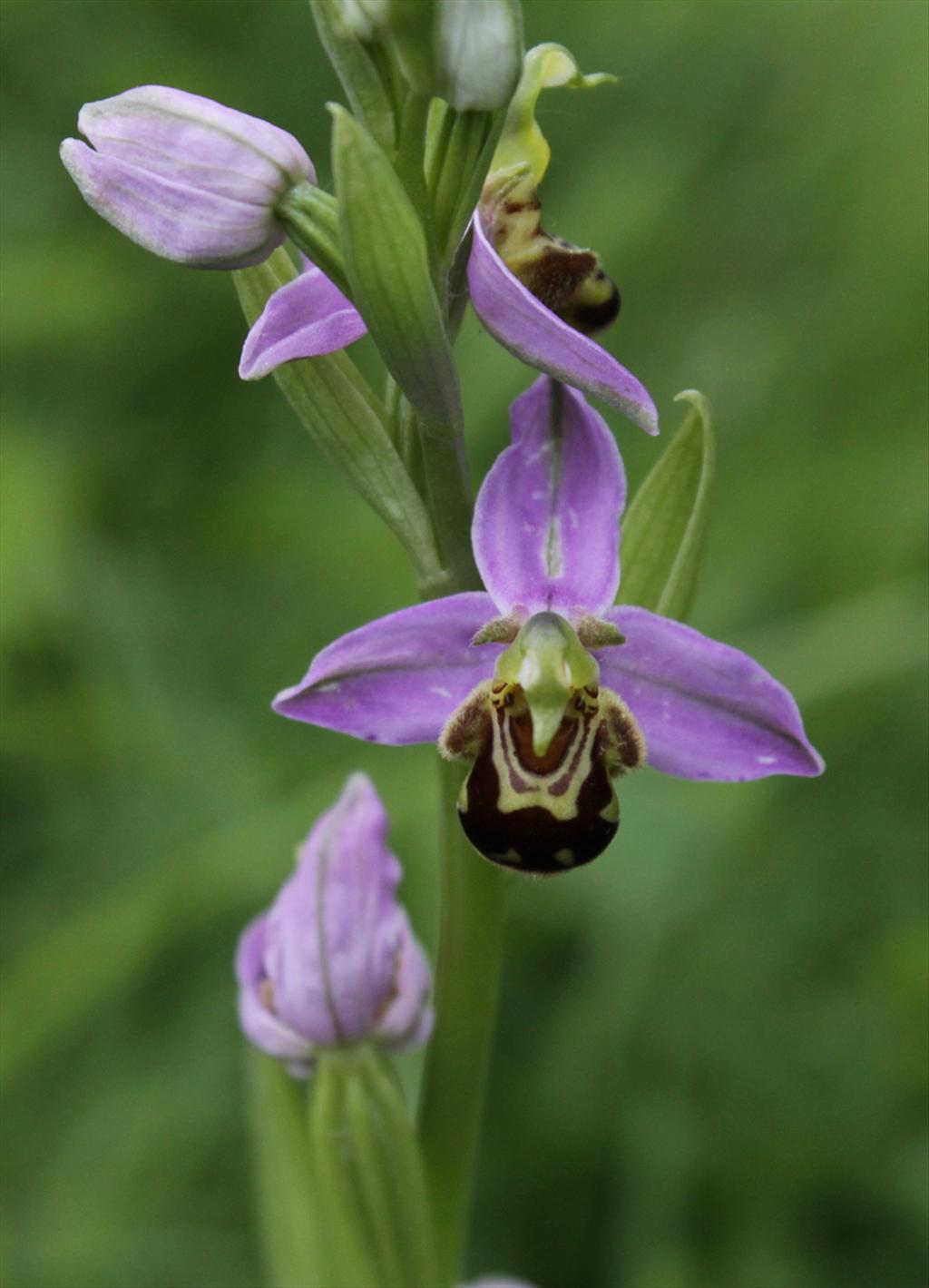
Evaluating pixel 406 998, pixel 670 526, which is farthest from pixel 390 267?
pixel 406 998

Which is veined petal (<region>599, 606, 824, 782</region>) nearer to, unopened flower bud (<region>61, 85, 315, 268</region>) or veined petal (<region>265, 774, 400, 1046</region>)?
veined petal (<region>265, 774, 400, 1046</region>)

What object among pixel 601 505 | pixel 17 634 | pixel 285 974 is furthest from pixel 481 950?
pixel 17 634

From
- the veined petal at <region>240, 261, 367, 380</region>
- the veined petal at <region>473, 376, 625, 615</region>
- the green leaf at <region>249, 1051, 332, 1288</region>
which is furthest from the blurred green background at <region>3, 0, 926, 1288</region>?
the veined petal at <region>240, 261, 367, 380</region>

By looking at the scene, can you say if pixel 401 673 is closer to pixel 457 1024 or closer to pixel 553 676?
pixel 553 676

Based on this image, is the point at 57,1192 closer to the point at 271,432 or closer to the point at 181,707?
the point at 181,707

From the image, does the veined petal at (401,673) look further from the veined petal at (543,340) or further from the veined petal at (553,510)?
the veined petal at (543,340)
